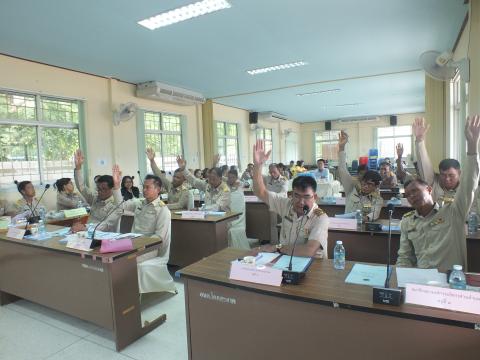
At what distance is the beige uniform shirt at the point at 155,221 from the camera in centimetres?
301

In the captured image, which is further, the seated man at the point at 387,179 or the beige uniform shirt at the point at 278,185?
the seated man at the point at 387,179

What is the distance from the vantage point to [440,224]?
1.99 meters

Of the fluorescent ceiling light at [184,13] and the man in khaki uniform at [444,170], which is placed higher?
the fluorescent ceiling light at [184,13]

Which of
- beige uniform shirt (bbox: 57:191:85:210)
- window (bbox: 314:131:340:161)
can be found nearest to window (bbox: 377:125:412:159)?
window (bbox: 314:131:340:161)

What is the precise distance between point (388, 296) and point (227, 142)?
948 cm

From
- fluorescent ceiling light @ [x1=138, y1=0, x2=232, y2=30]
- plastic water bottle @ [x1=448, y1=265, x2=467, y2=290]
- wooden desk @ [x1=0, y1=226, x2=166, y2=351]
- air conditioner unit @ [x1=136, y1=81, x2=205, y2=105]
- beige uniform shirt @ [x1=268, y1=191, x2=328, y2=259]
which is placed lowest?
wooden desk @ [x1=0, y1=226, x2=166, y2=351]

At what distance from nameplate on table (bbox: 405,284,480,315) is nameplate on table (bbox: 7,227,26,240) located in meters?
3.01

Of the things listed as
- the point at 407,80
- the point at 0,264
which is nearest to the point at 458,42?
the point at 407,80

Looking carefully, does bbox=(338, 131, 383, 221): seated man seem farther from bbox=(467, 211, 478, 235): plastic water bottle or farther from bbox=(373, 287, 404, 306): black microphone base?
bbox=(373, 287, 404, 306): black microphone base

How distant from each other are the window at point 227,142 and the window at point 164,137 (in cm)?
178

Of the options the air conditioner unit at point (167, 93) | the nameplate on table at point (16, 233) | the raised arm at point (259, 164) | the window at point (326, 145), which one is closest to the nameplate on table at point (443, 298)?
the raised arm at point (259, 164)

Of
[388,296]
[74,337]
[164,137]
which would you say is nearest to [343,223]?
[388,296]

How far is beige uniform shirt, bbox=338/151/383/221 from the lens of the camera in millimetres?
3188

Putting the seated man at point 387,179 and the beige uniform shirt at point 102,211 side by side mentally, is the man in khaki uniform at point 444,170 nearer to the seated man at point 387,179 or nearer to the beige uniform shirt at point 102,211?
the beige uniform shirt at point 102,211
